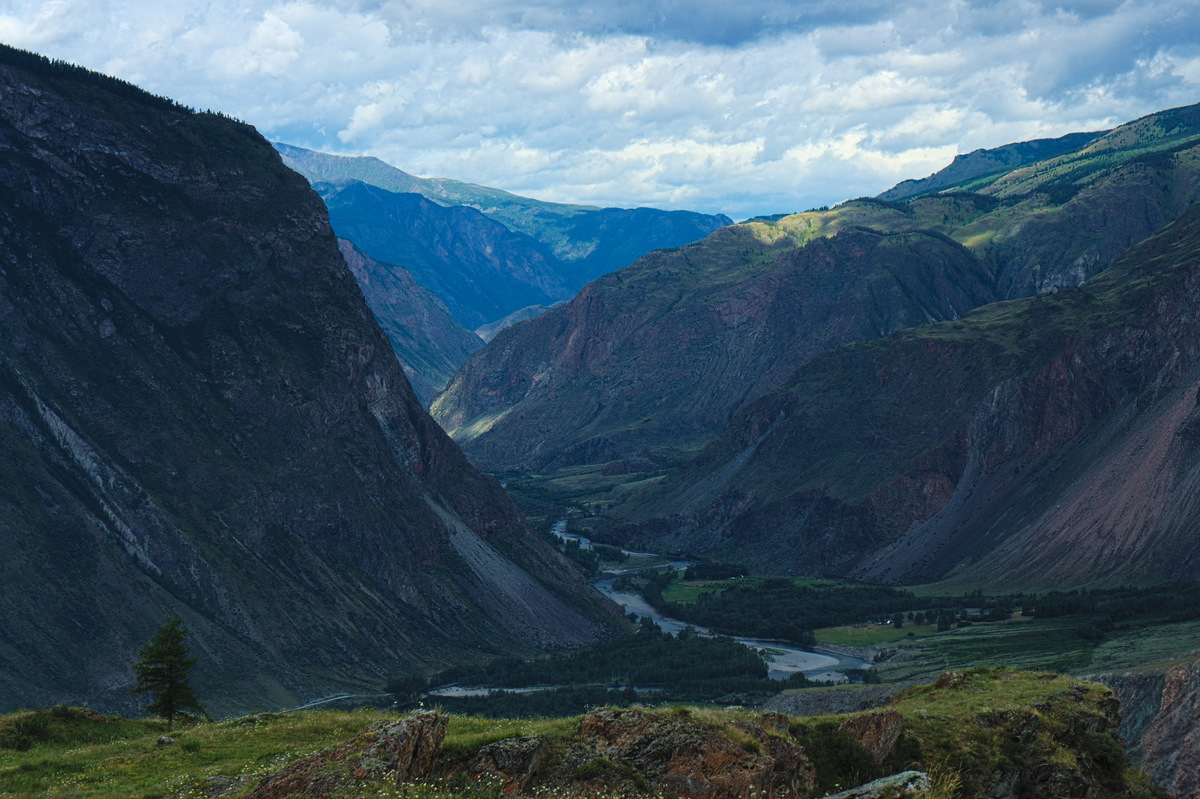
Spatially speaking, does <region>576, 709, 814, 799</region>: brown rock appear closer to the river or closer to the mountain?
the mountain

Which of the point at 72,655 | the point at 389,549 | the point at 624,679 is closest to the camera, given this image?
the point at 72,655

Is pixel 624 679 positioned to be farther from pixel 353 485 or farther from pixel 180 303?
pixel 180 303

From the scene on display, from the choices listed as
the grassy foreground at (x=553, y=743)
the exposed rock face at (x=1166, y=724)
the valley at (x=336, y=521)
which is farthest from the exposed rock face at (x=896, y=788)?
the valley at (x=336, y=521)

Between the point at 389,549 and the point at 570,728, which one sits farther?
the point at 389,549

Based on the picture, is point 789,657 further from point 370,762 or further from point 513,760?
point 370,762

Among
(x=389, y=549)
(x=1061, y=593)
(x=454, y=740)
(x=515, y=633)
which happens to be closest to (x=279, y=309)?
(x=389, y=549)

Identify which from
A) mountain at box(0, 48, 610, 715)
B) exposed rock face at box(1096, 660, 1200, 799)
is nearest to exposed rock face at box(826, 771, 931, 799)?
exposed rock face at box(1096, 660, 1200, 799)

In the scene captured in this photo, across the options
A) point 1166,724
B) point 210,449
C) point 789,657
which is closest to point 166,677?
point 1166,724
